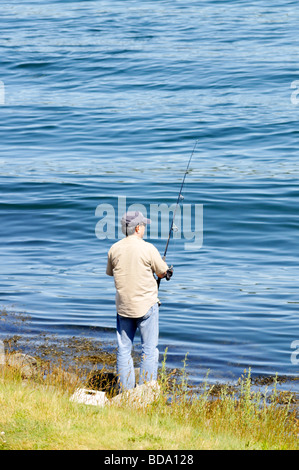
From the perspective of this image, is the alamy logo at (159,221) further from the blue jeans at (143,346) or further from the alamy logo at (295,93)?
the alamy logo at (295,93)

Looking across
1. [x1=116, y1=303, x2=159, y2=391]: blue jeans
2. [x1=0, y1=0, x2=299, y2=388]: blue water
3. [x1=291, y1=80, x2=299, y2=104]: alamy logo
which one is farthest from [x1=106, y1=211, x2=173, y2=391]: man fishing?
[x1=291, y1=80, x2=299, y2=104]: alamy logo

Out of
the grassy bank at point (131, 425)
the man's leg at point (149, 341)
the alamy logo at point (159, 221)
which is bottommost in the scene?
the grassy bank at point (131, 425)

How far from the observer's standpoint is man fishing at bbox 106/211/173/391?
8.71m

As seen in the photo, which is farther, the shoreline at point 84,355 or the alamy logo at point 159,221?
the alamy logo at point 159,221

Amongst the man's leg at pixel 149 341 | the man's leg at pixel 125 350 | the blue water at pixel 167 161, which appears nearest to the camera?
the man's leg at pixel 149 341

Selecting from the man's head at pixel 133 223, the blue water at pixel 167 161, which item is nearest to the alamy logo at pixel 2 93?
the blue water at pixel 167 161

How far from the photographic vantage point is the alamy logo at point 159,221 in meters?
19.1

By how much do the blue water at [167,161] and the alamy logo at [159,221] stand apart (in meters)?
0.33

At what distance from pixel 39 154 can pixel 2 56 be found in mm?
19148

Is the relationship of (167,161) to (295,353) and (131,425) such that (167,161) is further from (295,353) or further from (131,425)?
(131,425)

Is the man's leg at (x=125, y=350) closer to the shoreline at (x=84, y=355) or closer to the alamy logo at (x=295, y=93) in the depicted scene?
the shoreline at (x=84, y=355)

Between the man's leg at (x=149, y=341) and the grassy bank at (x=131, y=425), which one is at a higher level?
the man's leg at (x=149, y=341)

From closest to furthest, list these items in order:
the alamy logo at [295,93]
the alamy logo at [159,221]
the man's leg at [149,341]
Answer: the man's leg at [149,341]
the alamy logo at [159,221]
the alamy logo at [295,93]
